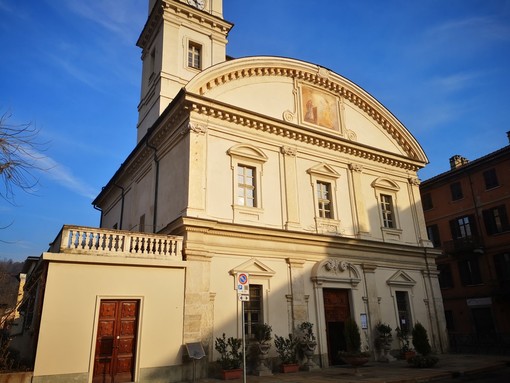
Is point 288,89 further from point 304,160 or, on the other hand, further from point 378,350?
point 378,350

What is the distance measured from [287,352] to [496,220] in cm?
2234

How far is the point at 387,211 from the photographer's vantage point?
70.0 feet

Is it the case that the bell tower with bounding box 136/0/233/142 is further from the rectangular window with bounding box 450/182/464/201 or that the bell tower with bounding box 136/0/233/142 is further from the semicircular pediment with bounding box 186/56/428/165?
the rectangular window with bounding box 450/182/464/201

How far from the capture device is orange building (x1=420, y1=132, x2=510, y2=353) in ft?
90.8

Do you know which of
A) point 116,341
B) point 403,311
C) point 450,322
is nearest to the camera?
point 116,341

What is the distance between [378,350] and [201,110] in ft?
42.5

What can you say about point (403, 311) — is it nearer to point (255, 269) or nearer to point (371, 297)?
point (371, 297)

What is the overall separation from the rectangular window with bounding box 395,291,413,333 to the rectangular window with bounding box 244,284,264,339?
26.2 feet

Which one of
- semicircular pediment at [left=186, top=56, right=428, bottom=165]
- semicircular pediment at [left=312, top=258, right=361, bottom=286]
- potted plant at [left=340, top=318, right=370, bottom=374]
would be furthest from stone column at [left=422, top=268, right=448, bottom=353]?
potted plant at [left=340, top=318, right=370, bottom=374]

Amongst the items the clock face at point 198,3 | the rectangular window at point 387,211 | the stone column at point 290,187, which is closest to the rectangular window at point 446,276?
the rectangular window at point 387,211

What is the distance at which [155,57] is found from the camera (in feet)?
74.0

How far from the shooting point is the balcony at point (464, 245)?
29.4 metres

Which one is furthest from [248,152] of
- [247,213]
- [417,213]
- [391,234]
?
[417,213]

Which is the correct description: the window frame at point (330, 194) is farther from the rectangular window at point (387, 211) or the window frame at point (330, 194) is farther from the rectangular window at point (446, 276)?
the rectangular window at point (446, 276)
